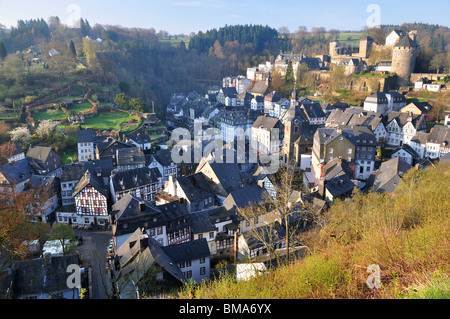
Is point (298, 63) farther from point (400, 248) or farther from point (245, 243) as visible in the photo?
point (400, 248)

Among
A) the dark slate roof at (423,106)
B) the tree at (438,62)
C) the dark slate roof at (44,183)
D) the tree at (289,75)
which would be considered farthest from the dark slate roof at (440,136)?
the dark slate roof at (44,183)

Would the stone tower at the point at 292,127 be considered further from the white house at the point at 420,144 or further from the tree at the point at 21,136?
the tree at the point at 21,136

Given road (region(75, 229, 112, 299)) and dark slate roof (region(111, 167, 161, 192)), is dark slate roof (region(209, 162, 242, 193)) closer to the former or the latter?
dark slate roof (region(111, 167, 161, 192))

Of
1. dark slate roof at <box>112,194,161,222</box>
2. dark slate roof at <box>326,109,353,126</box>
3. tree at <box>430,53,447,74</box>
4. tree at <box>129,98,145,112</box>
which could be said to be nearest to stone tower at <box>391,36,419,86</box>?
tree at <box>430,53,447,74</box>

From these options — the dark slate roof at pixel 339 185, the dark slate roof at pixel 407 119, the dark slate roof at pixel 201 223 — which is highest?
the dark slate roof at pixel 407 119

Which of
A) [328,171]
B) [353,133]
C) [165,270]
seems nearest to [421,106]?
[353,133]

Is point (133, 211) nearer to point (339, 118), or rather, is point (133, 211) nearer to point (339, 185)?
point (339, 185)
